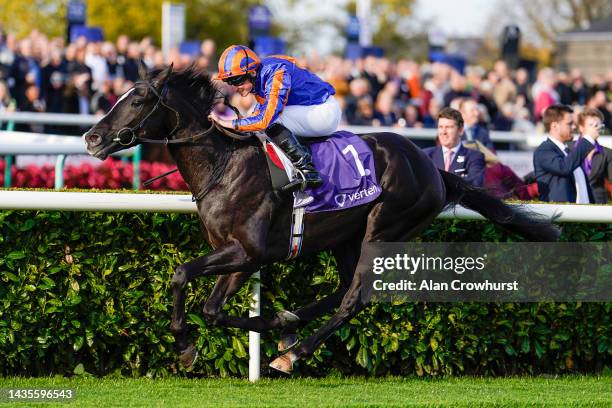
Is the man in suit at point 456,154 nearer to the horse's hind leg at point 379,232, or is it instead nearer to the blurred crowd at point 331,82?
the horse's hind leg at point 379,232

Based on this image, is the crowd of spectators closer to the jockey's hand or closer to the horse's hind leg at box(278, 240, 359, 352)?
the horse's hind leg at box(278, 240, 359, 352)

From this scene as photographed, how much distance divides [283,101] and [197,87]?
1.68ft

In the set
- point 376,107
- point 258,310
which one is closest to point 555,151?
point 258,310

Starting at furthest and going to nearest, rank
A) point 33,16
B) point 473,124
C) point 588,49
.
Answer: point 588,49
point 33,16
point 473,124

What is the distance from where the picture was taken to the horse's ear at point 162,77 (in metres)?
6.13

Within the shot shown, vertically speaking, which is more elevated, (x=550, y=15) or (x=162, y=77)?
(x=550, y=15)

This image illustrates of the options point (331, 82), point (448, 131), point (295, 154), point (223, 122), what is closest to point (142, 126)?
point (223, 122)

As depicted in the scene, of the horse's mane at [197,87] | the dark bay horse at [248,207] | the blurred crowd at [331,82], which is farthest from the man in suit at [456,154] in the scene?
the blurred crowd at [331,82]

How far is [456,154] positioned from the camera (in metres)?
8.08

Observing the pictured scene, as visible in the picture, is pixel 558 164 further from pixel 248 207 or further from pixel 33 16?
pixel 33 16

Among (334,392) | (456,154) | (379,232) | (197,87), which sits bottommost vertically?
(334,392)

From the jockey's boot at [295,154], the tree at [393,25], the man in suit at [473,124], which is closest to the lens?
the jockey's boot at [295,154]

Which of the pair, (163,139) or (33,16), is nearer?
(163,139)

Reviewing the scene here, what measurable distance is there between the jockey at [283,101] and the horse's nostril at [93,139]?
660 mm
